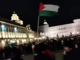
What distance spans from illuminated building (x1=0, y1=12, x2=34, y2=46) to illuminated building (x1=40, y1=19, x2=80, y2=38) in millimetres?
24161

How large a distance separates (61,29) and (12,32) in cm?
6138

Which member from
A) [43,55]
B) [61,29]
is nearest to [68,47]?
[43,55]

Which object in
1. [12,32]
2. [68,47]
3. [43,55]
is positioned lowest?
[43,55]

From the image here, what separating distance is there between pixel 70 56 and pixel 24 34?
10561cm

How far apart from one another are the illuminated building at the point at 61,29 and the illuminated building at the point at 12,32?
79.3 ft

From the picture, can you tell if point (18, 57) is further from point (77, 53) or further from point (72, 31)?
point (72, 31)

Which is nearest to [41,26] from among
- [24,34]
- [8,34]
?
[24,34]

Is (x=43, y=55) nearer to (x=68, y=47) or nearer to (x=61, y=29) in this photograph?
(x=68, y=47)

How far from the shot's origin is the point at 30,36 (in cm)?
12169

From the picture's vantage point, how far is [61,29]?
14688 centimetres

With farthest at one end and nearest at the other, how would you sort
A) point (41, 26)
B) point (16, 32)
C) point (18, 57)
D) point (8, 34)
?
1. point (41, 26)
2. point (16, 32)
3. point (8, 34)
4. point (18, 57)

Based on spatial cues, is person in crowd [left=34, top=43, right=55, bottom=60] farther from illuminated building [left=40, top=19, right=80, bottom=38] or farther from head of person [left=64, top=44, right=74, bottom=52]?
illuminated building [left=40, top=19, right=80, bottom=38]

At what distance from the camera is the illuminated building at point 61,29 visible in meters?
137

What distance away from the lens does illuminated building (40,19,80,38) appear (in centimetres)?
13724
